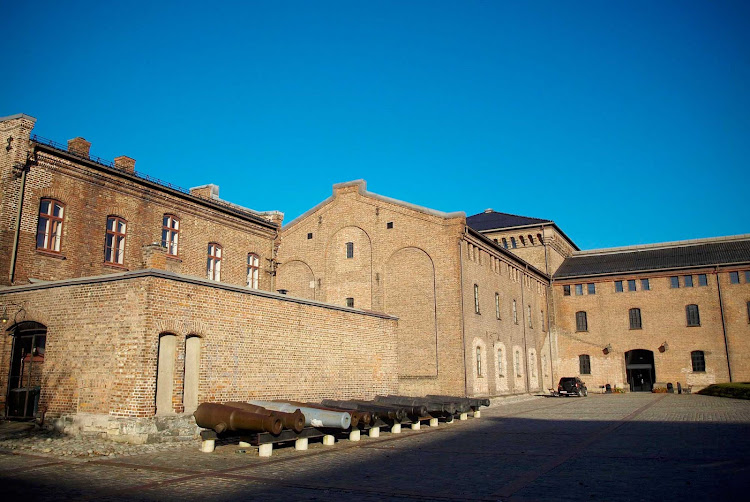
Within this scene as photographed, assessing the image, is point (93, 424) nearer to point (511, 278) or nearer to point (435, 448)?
point (435, 448)

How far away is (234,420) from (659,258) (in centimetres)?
4094

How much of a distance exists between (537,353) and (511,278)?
683 centimetres

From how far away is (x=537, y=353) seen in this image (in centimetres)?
4038

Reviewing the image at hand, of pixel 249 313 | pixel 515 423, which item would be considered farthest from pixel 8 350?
pixel 515 423

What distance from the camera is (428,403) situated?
18.3m

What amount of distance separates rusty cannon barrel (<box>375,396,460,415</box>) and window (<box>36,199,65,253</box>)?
11.3m

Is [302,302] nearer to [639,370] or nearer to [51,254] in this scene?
[51,254]

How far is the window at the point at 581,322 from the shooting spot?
4446 cm

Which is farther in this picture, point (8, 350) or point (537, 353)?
point (537, 353)

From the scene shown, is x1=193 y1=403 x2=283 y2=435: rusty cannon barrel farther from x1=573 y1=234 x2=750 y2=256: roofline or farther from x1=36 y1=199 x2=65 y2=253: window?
x1=573 y1=234 x2=750 y2=256: roofline

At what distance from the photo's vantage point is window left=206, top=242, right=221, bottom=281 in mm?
24312

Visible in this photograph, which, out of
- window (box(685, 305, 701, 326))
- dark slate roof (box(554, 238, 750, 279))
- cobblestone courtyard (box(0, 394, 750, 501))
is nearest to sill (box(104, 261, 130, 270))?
cobblestone courtyard (box(0, 394, 750, 501))

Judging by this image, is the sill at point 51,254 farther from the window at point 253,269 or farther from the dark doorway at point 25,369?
the window at point 253,269

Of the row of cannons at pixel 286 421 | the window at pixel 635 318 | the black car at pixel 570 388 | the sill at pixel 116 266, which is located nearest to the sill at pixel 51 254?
the sill at pixel 116 266
